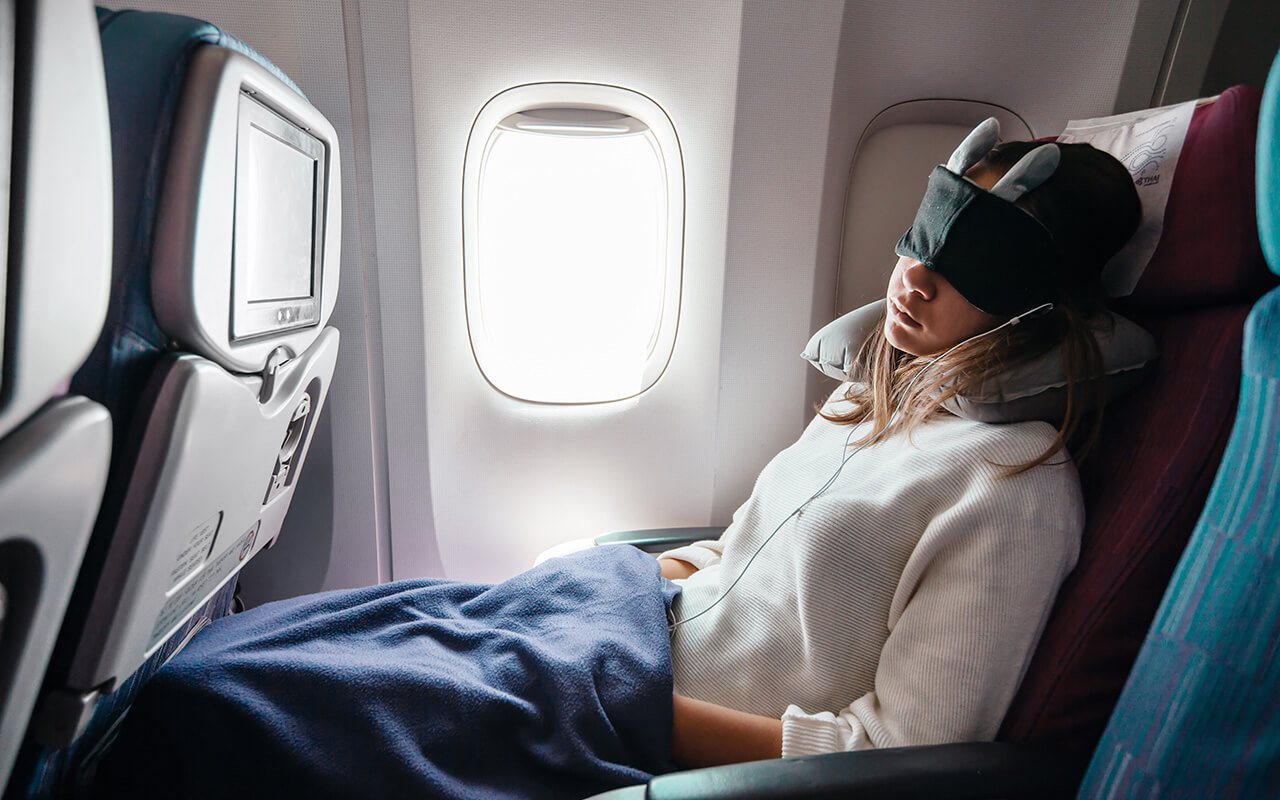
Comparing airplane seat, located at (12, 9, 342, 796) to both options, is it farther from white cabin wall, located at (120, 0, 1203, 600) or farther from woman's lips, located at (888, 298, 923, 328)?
woman's lips, located at (888, 298, 923, 328)

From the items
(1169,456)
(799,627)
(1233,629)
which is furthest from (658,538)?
(1233,629)

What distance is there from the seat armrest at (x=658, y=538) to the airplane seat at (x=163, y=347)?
1011 millimetres

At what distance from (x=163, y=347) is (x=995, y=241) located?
1092mm

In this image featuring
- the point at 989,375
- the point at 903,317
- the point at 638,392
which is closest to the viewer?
the point at 989,375

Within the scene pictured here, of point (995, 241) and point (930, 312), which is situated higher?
point (995, 241)

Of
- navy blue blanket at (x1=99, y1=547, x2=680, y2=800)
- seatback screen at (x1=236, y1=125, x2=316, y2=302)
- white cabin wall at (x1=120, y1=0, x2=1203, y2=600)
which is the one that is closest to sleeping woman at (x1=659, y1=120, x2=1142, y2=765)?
navy blue blanket at (x1=99, y1=547, x2=680, y2=800)

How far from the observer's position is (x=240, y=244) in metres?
0.81

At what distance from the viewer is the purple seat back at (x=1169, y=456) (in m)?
0.81

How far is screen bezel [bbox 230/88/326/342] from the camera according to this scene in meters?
0.79

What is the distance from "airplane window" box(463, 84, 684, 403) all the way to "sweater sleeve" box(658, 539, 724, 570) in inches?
19.8

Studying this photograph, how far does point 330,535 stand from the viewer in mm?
1816

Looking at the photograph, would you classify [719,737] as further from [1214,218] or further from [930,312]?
[1214,218]

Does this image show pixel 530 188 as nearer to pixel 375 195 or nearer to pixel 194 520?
pixel 375 195

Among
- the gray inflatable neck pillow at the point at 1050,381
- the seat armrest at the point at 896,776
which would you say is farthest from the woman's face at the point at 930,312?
the seat armrest at the point at 896,776
